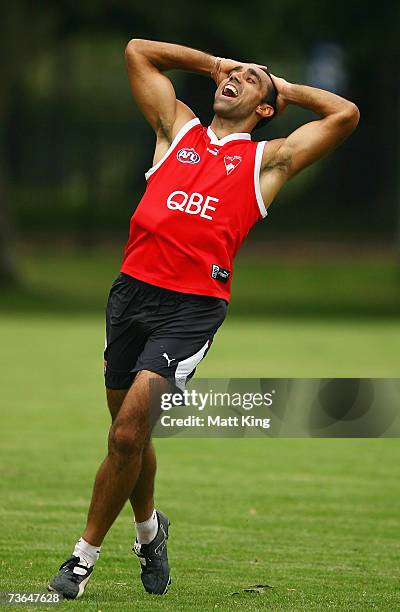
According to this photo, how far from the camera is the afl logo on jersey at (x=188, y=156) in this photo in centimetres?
766

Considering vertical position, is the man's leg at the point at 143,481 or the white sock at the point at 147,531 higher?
the man's leg at the point at 143,481

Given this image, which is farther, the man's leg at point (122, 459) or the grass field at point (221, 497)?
the grass field at point (221, 497)

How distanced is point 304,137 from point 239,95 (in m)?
0.41

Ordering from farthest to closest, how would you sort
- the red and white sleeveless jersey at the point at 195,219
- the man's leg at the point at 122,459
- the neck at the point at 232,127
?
the neck at the point at 232,127, the red and white sleeveless jersey at the point at 195,219, the man's leg at the point at 122,459

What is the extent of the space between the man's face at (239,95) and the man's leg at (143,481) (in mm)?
1597

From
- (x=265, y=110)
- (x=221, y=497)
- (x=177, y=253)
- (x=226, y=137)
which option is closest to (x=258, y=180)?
(x=226, y=137)

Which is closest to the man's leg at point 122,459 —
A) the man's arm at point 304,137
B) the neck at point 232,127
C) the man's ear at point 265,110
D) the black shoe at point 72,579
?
the black shoe at point 72,579

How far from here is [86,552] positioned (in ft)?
24.2

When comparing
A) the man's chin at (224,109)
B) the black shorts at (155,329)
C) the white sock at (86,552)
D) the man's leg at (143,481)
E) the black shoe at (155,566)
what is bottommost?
the black shoe at (155,566)

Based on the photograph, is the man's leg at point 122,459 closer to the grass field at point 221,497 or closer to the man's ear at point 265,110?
the grass field at point 221,497

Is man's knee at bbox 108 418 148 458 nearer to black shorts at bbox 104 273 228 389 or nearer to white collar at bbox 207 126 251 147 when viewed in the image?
black shorts at bbox 104 273 228 389

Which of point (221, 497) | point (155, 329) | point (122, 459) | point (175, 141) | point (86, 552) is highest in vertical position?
point (175, 141)

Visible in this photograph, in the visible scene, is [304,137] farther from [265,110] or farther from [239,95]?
[239,95]

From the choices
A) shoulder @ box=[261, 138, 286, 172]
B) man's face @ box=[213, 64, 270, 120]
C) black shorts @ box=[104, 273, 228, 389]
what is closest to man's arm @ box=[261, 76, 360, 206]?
shoulder @ box=[261, 138, 286, 172]
